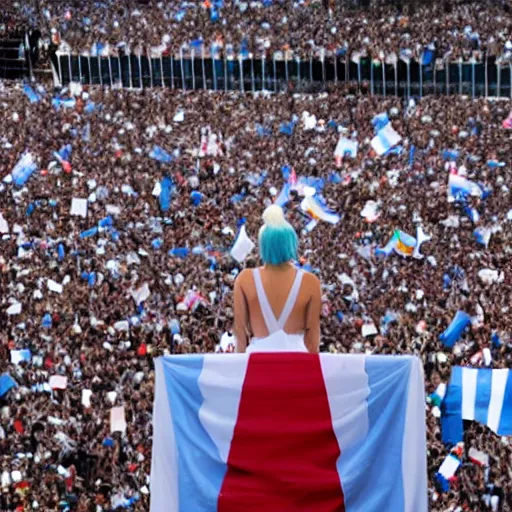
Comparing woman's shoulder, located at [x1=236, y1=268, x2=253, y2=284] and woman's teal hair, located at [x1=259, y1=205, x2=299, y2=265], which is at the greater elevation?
woman's teal hair, located at [x1=259, y1=205, x2=299, y2=265]

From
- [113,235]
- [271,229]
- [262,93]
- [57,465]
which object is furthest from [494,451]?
[262,93]

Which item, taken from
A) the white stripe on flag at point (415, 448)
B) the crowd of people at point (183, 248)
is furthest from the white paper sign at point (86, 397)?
the white stripe on flag at point (415, 448)

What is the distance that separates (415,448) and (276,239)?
96 cm

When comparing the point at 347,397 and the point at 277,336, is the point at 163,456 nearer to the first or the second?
the point at 277,336

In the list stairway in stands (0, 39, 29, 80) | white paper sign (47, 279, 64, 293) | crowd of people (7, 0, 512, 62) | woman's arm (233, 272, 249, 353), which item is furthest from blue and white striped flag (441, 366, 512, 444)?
stairway in stands (0, 39, 29, 80)

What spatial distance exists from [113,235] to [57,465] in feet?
15.3

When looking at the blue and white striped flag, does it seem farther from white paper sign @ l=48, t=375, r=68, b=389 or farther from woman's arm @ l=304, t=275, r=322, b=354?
white paper sign @ l=48, t=375, r=68, b=389

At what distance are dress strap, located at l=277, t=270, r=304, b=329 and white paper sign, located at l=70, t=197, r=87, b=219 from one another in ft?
38.9

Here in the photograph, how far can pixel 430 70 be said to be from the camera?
818 inches

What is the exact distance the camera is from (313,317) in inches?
205

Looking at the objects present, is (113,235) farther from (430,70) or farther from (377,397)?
(377,397)

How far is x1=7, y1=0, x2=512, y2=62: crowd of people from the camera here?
21.2 meters

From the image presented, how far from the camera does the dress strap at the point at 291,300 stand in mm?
5148

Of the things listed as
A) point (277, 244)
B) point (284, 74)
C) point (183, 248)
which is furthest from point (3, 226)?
point (277, 244)
